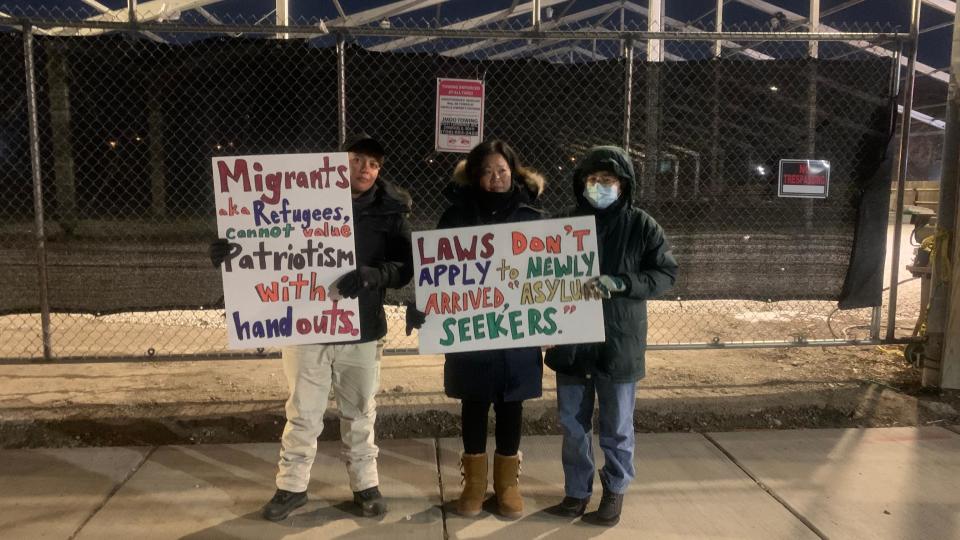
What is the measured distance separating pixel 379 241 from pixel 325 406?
31.4 inches

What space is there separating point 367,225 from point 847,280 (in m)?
3.35

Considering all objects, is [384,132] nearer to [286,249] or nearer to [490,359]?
[286,249]

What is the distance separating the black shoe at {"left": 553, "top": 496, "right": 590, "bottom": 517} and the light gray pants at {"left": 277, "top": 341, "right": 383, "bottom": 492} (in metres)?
0.90

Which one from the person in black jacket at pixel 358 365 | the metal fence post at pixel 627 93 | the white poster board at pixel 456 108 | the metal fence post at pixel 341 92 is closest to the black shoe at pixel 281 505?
the person in black jacket at pixel 358 365

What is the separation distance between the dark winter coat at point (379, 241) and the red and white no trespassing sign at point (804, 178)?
269 centimetres

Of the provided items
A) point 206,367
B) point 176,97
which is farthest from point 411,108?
point 206,367

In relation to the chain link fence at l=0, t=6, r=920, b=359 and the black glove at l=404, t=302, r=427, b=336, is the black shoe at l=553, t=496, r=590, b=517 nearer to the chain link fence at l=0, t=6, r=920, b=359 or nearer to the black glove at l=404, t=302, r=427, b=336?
the black glove at l=404, t=302, r=427, b=336

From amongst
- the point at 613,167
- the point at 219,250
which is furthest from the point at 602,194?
the point at 219,250

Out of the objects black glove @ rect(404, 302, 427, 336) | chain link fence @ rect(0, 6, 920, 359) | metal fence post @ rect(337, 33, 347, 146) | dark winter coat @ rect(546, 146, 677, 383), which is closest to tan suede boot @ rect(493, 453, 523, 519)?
dark winter coat @ rect(546, 146, 677, 383)

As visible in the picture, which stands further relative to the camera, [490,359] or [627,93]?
[627,93]

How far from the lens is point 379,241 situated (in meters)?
3.19

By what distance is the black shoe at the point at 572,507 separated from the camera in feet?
10.6

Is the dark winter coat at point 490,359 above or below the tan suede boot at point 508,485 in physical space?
above

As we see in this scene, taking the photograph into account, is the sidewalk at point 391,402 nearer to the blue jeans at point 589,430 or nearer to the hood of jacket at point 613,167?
the blue jeans at point 589,430
